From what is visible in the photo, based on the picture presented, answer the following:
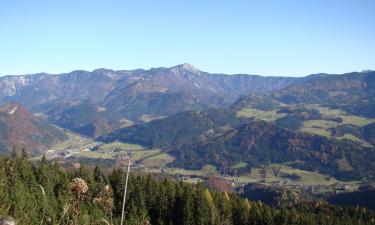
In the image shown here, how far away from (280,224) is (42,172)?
274 feet

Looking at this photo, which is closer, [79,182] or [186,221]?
[79,182]

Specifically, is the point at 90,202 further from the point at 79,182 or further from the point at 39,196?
the point at 79,182

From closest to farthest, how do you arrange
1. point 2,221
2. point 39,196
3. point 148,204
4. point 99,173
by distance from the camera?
point 2,221 → point 39,196 → point 148,204 → point 99,173

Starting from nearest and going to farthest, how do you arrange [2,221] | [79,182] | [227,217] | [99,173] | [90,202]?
1. [79,182]
2. [2,221]
3. [90,202]
4. [227,217]
5. [99,173]

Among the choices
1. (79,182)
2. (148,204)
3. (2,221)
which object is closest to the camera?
(79,182)

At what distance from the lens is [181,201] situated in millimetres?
168625

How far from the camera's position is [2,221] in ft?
187

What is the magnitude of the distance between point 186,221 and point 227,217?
15.0 metres

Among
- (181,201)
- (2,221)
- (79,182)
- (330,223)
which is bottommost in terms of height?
(330,223)

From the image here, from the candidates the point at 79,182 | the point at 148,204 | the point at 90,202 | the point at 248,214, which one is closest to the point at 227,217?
the point at 248,214

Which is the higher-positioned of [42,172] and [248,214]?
[42,172]

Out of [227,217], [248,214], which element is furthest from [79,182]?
[248,214]

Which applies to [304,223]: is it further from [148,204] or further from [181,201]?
[148,204]

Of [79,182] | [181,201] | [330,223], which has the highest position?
[79,182]
